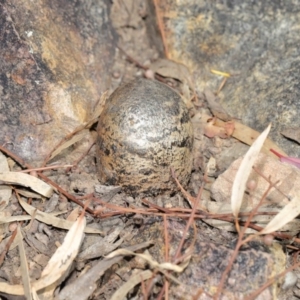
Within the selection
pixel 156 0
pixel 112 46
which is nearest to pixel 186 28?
pixel 156 0

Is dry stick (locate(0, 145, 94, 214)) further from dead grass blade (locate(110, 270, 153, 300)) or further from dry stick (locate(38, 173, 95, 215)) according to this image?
dead grass blade (locate(110, 270, 153, 300))

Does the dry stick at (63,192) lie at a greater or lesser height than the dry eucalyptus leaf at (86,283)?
greater

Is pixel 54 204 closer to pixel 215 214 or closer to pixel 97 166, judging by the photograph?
pixel 97 166

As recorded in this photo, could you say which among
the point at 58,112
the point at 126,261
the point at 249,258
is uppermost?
the point at 58,112

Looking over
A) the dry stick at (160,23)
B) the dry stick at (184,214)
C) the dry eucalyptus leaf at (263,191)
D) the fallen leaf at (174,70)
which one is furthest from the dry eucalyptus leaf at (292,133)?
the dry stick at (160,23)

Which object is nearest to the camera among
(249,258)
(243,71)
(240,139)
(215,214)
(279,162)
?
(249,258)

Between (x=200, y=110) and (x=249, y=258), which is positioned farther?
(x=200, y=110)

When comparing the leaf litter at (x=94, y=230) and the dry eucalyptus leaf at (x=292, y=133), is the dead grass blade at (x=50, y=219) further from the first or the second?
the dry eucalyptus leaf at (x=292, y=133)

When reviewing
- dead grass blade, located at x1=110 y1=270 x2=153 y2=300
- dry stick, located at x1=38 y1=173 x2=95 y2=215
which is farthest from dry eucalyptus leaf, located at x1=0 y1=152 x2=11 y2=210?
dead grass blade, located at x1=110 y1=270 x2=153 y2=300
